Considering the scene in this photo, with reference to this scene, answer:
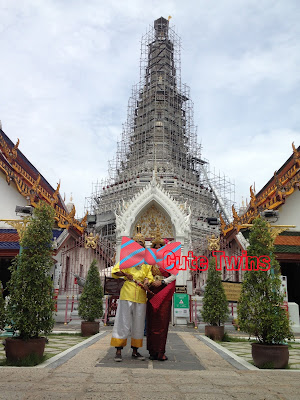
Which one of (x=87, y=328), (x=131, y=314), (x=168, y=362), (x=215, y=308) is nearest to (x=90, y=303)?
(x=87, y=328)

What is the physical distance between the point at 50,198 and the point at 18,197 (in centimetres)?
142

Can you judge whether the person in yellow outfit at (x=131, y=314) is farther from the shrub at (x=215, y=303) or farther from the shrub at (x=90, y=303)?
the shrub at (x=90, y=303)

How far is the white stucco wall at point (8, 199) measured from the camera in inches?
611

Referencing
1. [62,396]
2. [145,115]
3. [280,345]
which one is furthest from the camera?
[145,115]

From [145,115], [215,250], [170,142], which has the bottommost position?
[215,250]

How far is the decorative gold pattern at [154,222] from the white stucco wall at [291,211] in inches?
200

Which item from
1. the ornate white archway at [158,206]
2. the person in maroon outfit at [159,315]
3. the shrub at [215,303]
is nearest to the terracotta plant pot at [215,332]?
the shrub at [215,303]

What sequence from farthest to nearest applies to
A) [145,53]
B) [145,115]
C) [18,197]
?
[145,53]
[145,115]
[18,197]

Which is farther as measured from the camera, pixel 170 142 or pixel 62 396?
pixel 170 142

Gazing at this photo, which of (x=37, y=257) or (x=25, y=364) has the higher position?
(x=37, y=257)

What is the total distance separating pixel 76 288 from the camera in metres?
16.9

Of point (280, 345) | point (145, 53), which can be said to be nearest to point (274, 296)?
point (280, 345)

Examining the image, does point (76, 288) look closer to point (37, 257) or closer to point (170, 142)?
point (37, 257)

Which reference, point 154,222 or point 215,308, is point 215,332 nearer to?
point 215,308
